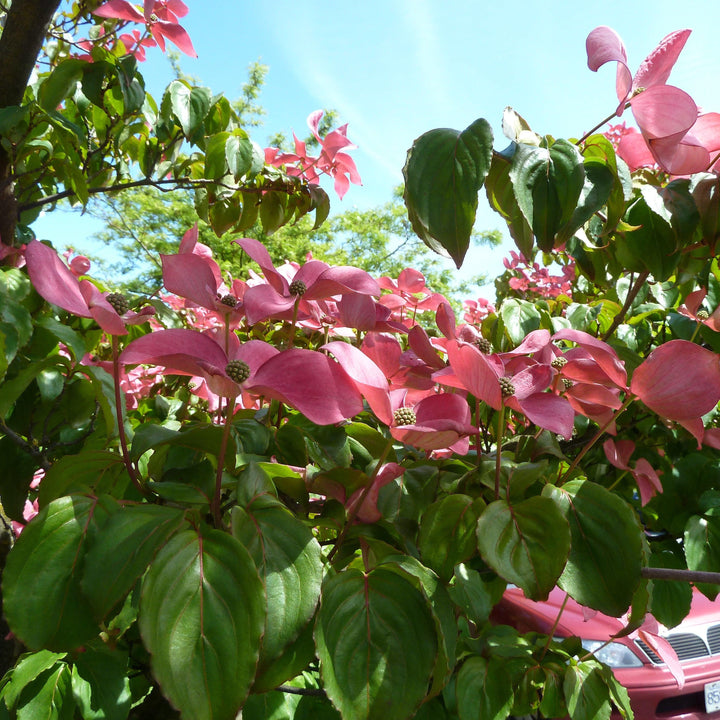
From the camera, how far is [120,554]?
437mm

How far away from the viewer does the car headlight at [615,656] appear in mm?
2707

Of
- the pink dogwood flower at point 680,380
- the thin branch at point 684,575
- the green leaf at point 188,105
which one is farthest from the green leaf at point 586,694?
the green leaf at point 188,105

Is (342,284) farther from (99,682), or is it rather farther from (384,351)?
(99,682)

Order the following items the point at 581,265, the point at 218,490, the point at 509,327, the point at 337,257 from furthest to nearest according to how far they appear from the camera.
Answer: the point at 337,257 → the point at 509,327 → the point at 581,265 → the point at 218,490

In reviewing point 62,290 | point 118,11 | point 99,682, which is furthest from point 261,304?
point 118,11

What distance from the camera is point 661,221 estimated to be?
805mm

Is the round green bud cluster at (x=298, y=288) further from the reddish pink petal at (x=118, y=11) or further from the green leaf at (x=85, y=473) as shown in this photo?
the reddish pink petal at (x=118, y=11)

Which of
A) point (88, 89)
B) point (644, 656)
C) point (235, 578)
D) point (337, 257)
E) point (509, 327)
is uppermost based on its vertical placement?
point (337, 257)

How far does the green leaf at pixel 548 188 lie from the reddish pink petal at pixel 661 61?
10 centimetres

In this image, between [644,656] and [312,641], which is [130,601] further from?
[644,656]

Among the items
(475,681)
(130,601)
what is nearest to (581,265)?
(475,681)

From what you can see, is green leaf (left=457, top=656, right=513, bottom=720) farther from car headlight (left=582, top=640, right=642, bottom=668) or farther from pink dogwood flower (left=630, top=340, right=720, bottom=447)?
car headlight (left=582, top=640, right=642, bottom=668)

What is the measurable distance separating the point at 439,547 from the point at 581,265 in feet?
1.88

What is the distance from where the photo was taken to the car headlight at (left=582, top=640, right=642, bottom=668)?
271 centimetres
